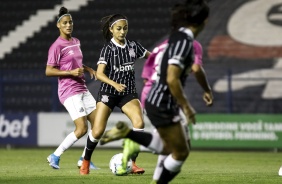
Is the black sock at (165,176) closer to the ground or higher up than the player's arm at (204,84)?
closer to the ground

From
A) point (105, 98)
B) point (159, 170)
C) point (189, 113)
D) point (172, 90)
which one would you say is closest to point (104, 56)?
point (105, 98)

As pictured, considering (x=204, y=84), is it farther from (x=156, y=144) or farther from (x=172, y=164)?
(x=172, y=164)

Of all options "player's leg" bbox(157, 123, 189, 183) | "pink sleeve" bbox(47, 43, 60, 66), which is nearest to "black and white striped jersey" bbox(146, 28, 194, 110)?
"player's leg" bbox(157, 123, 189, 183)

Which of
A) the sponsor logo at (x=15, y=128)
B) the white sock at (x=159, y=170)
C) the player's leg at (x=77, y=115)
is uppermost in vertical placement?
the white sock at (x=159, y=170)

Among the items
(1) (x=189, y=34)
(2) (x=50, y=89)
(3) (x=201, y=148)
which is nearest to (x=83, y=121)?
(1) (x=189, y=34)

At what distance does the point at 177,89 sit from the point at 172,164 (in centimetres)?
79

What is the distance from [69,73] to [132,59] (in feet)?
3.34

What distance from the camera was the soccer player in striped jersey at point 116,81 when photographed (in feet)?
38.0

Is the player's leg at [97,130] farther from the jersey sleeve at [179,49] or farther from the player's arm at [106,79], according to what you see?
the jersey sleeve at [179,49]

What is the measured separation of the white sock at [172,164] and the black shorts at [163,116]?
1.11 feet

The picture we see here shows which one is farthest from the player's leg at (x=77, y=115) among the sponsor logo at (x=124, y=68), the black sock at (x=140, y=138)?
the black sock at (x=140, y=138)

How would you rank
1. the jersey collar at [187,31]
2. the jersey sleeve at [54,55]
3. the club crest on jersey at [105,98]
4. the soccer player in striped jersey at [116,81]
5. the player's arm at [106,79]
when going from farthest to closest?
the jersey sleeve at [54,55]
the club crest on jersey at [105,98]
the soccer player in striped jersey at [116,81]
the player's arm at [106,79]
the jersey collar at [187,31]

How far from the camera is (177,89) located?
7.54 metres

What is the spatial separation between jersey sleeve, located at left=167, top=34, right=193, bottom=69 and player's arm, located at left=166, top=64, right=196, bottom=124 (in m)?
0.06
